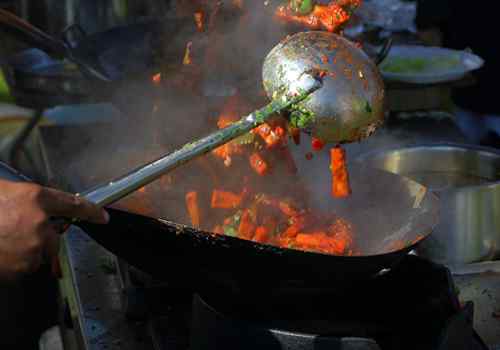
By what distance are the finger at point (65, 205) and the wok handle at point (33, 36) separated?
168 cm

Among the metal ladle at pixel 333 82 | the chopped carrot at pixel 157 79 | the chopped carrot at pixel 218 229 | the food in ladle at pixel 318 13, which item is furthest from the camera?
the chopped carrot at pixel 157 79

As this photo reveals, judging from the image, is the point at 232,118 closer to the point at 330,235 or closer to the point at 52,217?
the point at 330,235

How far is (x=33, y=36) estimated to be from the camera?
2.73 m

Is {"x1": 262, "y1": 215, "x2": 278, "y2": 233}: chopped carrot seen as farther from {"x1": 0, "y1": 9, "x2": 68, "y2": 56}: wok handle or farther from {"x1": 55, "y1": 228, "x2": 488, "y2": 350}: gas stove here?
{"x1": 0, "y1": 9, "x2": 68, "y2": 56}: wok handle

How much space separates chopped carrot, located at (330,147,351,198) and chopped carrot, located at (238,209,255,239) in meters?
0.25

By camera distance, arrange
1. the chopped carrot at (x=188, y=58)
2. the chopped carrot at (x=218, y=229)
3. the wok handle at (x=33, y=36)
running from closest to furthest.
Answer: the chopped carrot at (x=218, y=229), the chopped carrot at (x=188, y=58), the wok handle at (x=33, y=36)

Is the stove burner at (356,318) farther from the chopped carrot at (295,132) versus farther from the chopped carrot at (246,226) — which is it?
the chopped carrot at (295,132)

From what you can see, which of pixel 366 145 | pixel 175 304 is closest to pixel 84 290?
pixel 175 304

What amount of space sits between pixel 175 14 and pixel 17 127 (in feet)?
6.53

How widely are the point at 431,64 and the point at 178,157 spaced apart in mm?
2368

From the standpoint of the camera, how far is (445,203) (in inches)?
76.9

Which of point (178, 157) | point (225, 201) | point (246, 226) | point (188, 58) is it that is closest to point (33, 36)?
point (188, 58)

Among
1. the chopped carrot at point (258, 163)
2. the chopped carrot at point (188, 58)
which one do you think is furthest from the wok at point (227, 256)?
the chopped carrot at point (188, 58)

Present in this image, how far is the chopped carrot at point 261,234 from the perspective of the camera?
1688mm
